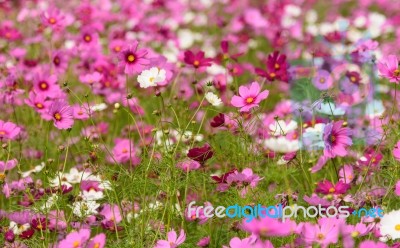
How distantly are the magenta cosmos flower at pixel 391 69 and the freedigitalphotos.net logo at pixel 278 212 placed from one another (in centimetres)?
40

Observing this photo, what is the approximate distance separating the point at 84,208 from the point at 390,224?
0.83 meters

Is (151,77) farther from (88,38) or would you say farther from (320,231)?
(88,38)

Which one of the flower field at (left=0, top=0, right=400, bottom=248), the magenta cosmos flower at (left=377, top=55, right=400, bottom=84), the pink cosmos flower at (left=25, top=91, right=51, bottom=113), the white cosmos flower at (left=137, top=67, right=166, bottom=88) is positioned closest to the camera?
the flower field at (left=0, top=0, right=400, bottom=248)

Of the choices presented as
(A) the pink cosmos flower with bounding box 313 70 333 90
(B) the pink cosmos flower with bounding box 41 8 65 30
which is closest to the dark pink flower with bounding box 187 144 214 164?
(A) the pink cosmos flower with bounding box 313 70 333 90

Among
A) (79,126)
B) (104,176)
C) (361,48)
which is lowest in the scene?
(79,126)

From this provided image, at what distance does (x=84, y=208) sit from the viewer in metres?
2.01

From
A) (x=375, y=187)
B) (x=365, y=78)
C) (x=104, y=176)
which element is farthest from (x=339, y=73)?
(x=104, y=176)

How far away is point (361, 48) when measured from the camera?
2.77 m

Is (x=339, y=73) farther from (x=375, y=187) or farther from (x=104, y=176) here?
(x=104, y=176)

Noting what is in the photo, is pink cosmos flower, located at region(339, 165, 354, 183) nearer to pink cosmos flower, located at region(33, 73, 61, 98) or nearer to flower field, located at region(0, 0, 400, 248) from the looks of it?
flower field, located at region(0, 0, 400, 248)

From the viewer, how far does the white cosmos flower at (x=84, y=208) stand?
201 centimetres

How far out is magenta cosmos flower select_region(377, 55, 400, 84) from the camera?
2090mm

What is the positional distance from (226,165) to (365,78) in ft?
3.07

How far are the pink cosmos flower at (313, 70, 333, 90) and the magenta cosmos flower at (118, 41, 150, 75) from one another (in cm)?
92
